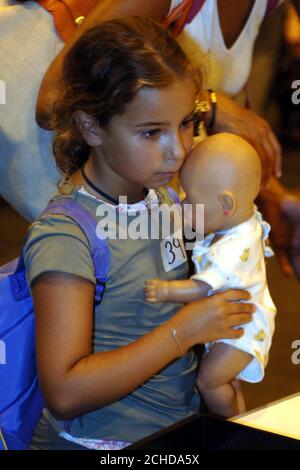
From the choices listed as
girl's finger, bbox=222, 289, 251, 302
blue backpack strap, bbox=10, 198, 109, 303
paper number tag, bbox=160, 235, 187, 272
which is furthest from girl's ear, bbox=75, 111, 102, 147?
girl's finger, bbox=222, 289, 251, 302

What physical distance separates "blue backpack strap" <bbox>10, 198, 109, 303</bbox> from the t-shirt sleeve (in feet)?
0.03

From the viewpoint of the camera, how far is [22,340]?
4.21 feet

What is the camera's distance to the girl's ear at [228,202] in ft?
4.33

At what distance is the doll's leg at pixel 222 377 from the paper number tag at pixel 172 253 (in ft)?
0.51

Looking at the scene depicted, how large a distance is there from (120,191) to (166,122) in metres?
0.16

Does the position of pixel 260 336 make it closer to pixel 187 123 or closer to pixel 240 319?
pixel 240 319

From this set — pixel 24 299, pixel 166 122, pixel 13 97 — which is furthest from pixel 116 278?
pixel 13 97

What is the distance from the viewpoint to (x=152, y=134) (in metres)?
1.28

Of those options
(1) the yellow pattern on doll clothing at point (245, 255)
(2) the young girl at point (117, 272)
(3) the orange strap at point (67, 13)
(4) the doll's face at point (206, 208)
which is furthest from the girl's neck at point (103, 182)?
(3) the orange strap at point (67, 13)

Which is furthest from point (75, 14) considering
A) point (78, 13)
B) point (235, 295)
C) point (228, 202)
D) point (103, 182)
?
point (235, 295)

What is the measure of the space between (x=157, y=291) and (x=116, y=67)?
353 mm

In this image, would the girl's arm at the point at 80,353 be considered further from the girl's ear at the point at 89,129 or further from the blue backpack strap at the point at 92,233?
the girl's ear at the point at 89,129

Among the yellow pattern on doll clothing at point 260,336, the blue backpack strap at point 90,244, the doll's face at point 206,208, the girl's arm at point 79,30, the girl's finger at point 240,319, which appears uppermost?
the girl's arm at point 79,30

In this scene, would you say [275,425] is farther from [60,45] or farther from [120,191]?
[60,45]
